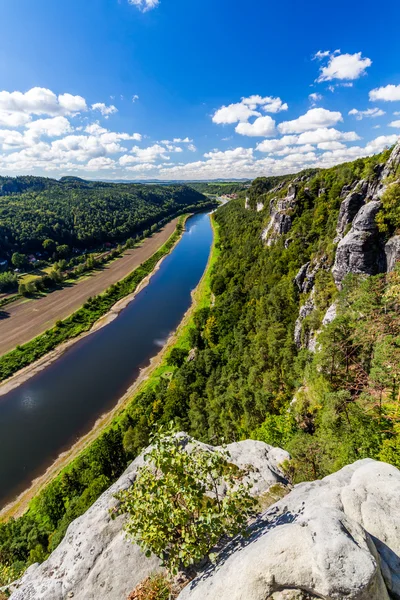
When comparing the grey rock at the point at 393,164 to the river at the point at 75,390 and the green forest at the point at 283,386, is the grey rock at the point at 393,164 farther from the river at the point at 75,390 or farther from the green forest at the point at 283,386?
the river at the point at 75,390

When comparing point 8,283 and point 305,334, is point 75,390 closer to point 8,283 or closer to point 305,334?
point 305,334

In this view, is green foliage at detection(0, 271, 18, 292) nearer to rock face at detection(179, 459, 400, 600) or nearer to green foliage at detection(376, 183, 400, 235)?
green foliage at detection(376, 183, 400, 235)

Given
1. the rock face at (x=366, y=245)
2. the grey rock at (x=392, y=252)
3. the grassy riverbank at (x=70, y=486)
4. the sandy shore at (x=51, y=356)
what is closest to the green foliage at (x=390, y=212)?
the rock face at (x=366, y=245)

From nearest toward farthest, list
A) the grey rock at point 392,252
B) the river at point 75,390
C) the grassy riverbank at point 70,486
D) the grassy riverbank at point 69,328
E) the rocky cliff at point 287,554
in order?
1. the rocky cliff at point 287,554
2. the grassy riverbank at point 70,486
3. the grey rock at point 392,252
4. the river at point 75,390
5. the grassy riverbank at point 69,328

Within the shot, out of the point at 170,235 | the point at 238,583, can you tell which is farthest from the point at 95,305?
the point at 170,235

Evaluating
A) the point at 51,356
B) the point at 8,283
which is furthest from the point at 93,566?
the point at 8,283

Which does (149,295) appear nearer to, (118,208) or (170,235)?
(170,235)
